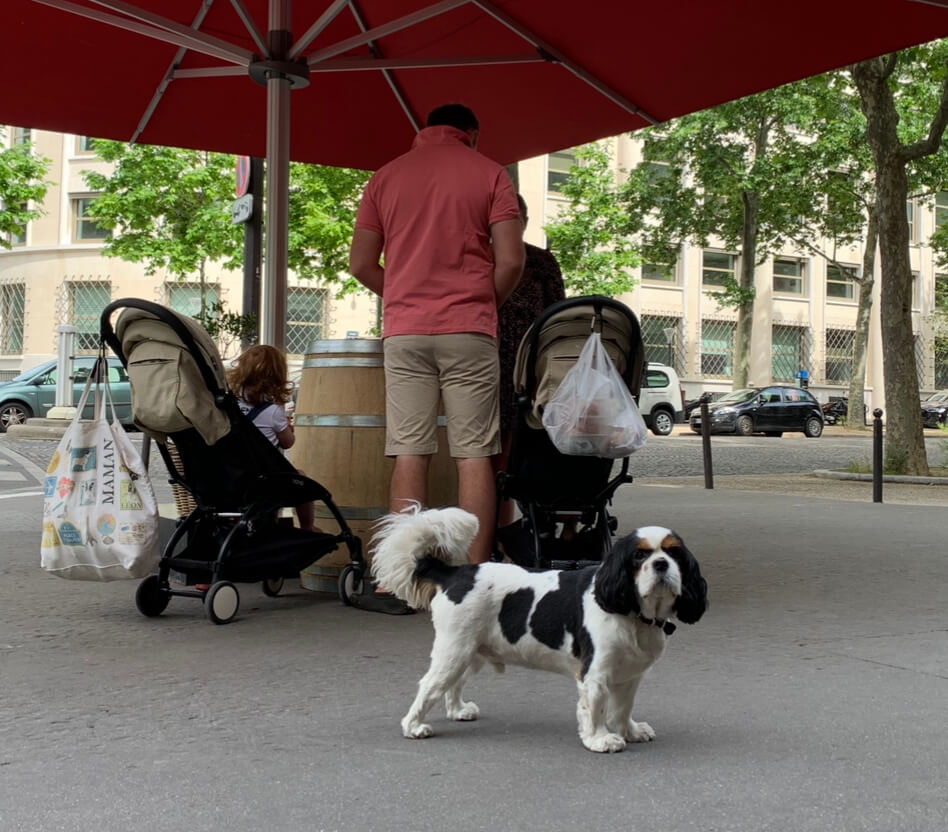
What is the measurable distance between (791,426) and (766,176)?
7.71m

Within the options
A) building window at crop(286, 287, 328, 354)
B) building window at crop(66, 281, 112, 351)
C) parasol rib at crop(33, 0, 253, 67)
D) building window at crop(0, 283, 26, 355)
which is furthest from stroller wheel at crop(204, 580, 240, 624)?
building window at crop(0, 283, 26, 355)

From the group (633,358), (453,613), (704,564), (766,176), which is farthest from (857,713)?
(766,176)

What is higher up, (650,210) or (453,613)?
(650,210)

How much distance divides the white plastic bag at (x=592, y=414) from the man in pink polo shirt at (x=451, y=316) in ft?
1.15

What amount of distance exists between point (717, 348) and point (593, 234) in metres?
16.7

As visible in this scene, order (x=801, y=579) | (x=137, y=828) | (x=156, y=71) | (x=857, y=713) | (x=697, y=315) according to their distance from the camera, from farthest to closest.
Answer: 1. (x=697, y=315)
2. (x=156, y=71)
3. (x=801, y=579)
4. (x=857, y=713)
5. (x=137, y=828)

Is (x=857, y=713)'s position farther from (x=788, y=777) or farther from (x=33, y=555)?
(x=33, y=555)

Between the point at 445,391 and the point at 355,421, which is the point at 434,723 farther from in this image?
the point at 355,421

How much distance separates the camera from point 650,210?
3928cm

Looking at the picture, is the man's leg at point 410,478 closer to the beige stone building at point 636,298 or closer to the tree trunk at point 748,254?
the tree trunk at point 748,254

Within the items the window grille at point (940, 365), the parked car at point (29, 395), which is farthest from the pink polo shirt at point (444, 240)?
the window grille at point (940, 365)

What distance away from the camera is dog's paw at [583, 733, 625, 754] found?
11.1 feet

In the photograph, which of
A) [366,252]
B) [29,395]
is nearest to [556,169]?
[29,395]

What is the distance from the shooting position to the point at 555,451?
5.54m
